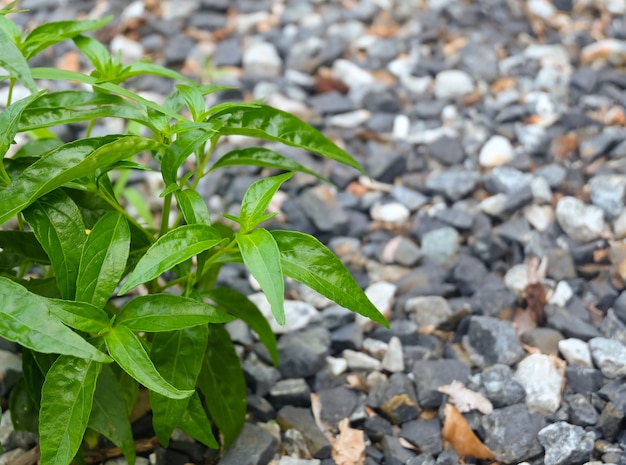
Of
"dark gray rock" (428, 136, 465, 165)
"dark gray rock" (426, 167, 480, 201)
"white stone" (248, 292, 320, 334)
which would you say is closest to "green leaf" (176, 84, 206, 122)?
"white stone" (248, 292, 320, 334)

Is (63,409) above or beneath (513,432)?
above

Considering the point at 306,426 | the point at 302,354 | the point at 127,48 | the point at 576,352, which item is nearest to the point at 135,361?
the point at 306,426

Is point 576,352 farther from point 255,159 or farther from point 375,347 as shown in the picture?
point 255,159

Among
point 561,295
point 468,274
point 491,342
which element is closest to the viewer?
point 491,342

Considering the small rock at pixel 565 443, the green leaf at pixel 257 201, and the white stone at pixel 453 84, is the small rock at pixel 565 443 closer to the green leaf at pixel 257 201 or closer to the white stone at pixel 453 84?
the green leaf at pixel 257 201

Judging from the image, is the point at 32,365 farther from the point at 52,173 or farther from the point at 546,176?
the point at 546,176

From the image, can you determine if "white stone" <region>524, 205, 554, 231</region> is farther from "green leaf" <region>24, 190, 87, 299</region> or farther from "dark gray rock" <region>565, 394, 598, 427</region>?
"green leaf" <region>24, 190, 87, 299</region>

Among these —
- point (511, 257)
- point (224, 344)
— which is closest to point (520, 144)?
point (511, 257)
